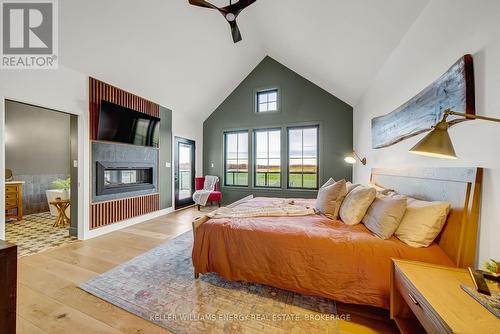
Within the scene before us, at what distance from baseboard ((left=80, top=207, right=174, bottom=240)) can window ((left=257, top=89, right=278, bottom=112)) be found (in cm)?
382

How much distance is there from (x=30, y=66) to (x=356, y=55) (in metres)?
4.61

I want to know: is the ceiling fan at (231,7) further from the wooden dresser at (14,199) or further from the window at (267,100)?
the wooden dresser at (14,199)

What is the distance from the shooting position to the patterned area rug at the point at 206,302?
150 cm

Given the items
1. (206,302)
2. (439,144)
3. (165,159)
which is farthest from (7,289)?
(165,159)

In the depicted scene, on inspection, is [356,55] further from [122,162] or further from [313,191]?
[122,162]

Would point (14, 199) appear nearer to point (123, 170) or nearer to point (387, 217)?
point (123, 170)

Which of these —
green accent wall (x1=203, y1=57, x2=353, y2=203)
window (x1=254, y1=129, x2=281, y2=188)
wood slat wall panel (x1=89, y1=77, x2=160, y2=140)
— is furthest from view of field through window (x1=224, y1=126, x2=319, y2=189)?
wood slat wall panel (x1=89, y1=77, x2=160, y2=140)

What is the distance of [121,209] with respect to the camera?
3.89m

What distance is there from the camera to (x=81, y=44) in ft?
9.07

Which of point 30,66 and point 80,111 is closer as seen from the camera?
point 30,66

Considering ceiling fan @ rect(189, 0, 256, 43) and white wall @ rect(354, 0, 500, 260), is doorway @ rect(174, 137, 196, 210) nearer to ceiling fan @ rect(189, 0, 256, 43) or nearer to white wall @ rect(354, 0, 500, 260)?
ceiling fan @ rect(189, 0, 256, 43)

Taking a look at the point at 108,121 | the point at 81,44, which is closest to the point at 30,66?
the point at 81,44

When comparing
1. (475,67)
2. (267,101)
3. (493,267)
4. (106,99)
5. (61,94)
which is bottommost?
(493,267)

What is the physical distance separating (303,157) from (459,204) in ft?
12.7
